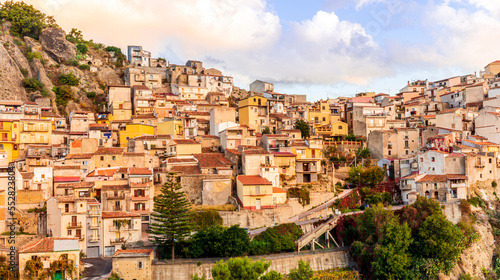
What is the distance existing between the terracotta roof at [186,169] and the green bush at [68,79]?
2847 cm

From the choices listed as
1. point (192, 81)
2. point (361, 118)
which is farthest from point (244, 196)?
point (192, 81)

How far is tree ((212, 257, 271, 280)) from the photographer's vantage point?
2627 cm

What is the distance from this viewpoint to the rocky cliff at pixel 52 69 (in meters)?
57.0

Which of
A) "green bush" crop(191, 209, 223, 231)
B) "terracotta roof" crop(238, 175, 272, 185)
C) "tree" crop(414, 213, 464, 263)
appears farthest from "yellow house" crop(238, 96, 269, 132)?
"tree" crop(414, 213, 464, 263)

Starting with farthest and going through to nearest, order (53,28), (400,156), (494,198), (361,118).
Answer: (53,28), (361,118), (400,156), (494,198)

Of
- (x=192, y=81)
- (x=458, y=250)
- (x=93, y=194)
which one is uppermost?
(x=192, y=81)

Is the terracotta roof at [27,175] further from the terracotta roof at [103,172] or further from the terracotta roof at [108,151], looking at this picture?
the terracotta roof at [108,151]

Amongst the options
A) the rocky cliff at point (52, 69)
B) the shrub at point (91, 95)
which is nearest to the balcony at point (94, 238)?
the rocky cliff at point (52, 69)

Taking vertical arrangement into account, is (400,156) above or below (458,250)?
above

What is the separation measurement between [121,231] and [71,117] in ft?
73.4

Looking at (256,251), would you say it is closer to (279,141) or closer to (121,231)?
(121,231)

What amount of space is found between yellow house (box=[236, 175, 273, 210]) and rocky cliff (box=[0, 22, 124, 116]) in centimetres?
2980

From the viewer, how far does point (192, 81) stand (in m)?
69.2

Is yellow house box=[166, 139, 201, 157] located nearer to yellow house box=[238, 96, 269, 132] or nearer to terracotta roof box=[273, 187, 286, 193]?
terracotta roof box=[273, 187, 286, 193]
